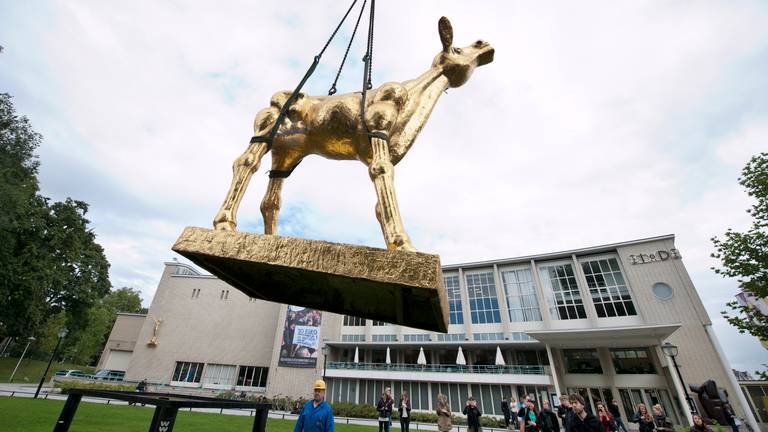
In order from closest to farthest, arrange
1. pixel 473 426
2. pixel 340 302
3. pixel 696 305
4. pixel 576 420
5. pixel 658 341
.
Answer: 1. pixel 340 302
2. pixel 576 420
3. pixel 473 426
4. pixel 658 341
5. pixel 696 305

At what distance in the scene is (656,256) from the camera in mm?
28250

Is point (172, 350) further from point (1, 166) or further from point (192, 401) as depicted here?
point (192, 401)

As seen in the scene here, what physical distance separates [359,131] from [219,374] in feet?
130

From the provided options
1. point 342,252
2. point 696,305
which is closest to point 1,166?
point 342,252

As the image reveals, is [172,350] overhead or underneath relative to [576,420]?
overhead

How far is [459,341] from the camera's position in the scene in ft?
101

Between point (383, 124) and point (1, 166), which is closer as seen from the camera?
point (383, 124)

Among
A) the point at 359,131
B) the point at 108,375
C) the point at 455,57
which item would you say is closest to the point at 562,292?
the point at 455,57

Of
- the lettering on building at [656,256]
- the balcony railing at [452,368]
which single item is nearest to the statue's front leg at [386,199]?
the balcony railing at [452,368]

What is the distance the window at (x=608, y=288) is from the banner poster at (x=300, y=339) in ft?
85.0

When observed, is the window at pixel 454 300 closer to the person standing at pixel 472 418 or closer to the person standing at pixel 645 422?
the person standing at pixel 472 418

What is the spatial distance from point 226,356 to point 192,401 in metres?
38.9

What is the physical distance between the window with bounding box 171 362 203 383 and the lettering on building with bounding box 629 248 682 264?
142 ft

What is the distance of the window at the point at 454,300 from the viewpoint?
107 feet
